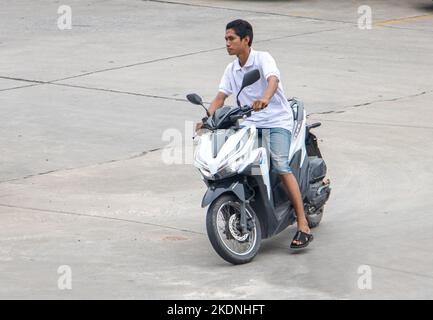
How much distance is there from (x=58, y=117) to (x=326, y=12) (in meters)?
8.23

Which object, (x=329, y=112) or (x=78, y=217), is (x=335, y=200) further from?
(x=329, y=112)

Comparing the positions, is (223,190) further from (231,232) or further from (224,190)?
(231,232)

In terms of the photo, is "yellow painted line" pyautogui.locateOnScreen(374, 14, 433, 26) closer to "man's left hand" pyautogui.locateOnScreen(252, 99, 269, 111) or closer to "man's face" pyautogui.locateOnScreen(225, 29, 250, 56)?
"man's face" pyautogui.locateOnScreen(225, 29, 250, 56)

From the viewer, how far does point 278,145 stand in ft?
28.8

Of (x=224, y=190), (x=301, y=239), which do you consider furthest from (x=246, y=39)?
(x=301, y=239)

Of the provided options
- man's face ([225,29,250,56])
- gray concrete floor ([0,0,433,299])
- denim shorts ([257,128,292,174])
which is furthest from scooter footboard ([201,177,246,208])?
man's face ([225,29,250,56])

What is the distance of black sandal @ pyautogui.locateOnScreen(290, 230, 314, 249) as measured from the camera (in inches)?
345

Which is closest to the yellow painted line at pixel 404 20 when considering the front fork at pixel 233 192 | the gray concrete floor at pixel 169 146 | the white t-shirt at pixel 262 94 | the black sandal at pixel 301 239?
the gray concrete floor at pixel 169 146

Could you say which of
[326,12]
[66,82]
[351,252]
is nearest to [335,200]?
[351,252]

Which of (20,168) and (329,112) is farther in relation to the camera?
(329,112)

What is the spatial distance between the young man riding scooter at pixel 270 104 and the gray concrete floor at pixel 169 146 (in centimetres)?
38

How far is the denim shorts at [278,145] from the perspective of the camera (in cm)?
876

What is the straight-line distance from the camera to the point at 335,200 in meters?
10.3

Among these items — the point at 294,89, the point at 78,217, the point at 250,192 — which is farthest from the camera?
the point at 294,89
